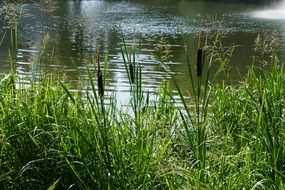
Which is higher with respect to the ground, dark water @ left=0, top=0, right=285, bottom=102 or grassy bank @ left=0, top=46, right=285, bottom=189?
grassy bank @ left=0, top=46, right=285, bottom=189

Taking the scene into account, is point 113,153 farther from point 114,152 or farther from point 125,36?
point 125,36

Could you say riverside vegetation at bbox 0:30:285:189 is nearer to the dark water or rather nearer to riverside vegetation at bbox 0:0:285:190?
riverside vegetation at bbox 0:0:285:190

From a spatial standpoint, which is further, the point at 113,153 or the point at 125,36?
the point at 125,36

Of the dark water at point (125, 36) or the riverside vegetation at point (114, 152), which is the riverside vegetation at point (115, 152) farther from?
the dark water at point (125, 36)

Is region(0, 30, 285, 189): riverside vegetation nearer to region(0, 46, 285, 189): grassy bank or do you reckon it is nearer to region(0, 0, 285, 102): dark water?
region(0, 46, 285, 189): grassy bank

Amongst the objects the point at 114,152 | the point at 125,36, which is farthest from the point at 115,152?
the point at 125,36

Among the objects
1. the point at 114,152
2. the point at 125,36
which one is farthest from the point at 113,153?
the point at 125,36

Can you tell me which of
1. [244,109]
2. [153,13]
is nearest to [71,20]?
[153,13]

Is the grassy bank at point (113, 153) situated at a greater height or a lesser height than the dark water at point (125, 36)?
greater

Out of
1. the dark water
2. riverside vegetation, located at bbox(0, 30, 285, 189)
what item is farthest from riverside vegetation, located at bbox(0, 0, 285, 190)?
the dark water

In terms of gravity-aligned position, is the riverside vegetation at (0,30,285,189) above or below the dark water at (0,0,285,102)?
above

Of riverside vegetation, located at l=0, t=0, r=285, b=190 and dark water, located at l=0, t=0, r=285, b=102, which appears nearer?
riverside vegetation, located at l=0, t=0, r=285, b=190

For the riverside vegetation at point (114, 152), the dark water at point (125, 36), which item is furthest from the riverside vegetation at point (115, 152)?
the dark water at point (125, 36)

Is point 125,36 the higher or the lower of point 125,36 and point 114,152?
the lower
